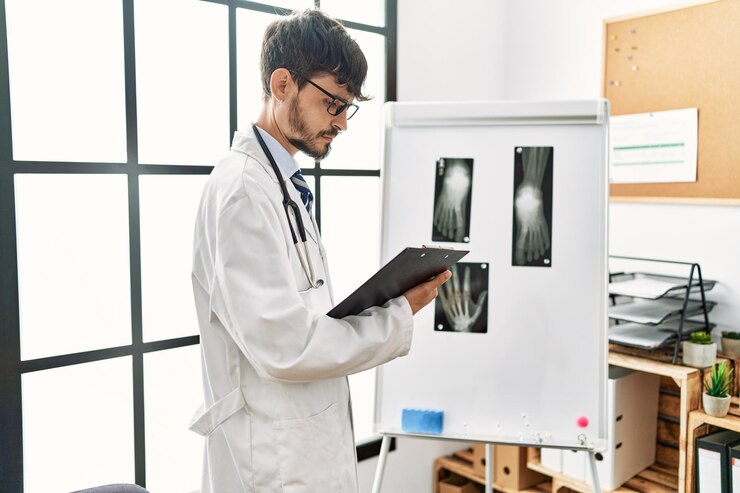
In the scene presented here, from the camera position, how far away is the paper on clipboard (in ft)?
7.02

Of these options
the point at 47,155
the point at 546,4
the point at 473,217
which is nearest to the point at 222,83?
the point at 47,155

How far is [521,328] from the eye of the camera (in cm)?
180

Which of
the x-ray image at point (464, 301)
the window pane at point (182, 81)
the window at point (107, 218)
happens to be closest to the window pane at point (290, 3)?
the window at point (107, 218)

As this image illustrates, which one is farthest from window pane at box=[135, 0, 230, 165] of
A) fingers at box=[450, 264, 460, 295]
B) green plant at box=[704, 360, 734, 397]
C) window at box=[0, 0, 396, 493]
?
green plant at box=[704, 360, 734, 397]

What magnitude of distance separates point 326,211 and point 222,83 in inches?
22.5

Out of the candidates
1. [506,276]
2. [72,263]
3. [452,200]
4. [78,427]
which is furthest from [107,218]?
[506,276]

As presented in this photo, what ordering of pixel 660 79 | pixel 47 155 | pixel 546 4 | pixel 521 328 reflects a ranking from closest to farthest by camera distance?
pixel 47 155, pixel 521 328, pixel 660 79, pixel 546 4

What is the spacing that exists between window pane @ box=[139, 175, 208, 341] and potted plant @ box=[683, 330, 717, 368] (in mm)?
1466

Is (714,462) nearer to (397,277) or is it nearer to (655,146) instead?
(655,146)

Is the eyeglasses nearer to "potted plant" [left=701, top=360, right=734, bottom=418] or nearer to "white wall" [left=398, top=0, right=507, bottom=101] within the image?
"white wall" [left=398, top=0, right=507, bottom=101]

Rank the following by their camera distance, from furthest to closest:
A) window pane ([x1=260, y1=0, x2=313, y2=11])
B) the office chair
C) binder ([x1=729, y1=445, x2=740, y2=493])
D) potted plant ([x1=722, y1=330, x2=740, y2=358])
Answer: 1. window pane ([x1=260, y1=0, x2=313, y2=11])
2. potted plant ([x1=722, y1=330, x2=740, y2=358])
3. binder ([x1=729, y1=445, x2=740, y2=493])
4. the office chair

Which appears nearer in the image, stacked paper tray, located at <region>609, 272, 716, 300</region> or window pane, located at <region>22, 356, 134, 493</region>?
window pane, located at <region>22, 356, 134, 493</region>

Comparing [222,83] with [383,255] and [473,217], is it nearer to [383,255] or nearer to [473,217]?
[383,255]

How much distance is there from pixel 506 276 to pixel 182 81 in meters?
1.09
